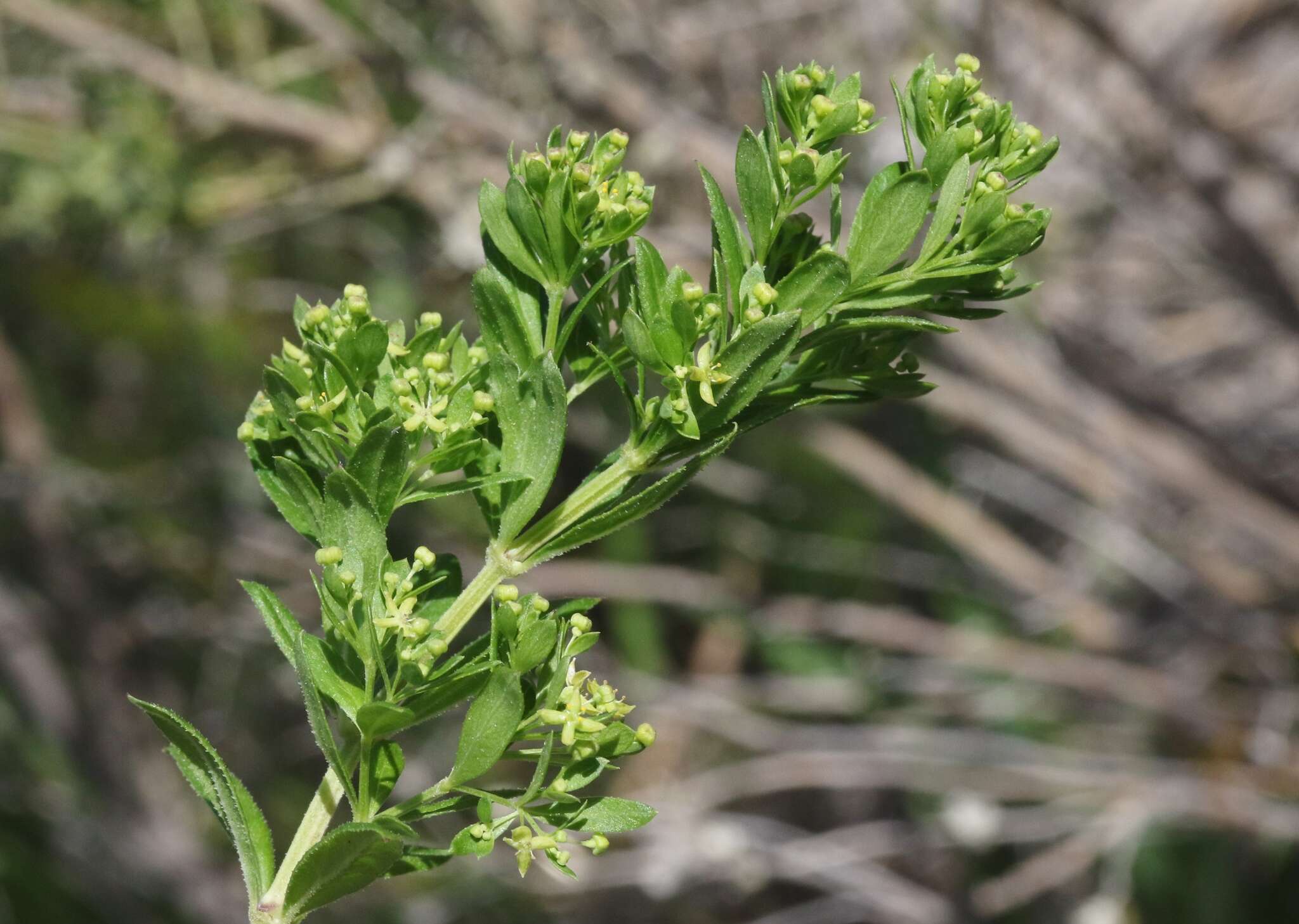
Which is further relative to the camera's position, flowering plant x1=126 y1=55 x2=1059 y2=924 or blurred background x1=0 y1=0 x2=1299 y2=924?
blurred background x1=0 y1=0 x2=1299 y2=924

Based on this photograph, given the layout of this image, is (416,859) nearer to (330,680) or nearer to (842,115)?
(330,680)

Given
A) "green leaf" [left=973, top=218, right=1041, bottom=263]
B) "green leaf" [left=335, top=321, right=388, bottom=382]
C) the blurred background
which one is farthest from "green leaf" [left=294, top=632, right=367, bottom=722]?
the blurred background

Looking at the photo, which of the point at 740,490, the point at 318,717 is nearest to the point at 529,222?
the point at 318,717

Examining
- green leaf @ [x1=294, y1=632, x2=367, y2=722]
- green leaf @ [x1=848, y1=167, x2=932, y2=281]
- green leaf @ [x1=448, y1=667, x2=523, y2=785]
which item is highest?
green leaf @ [x1=848, y1=167, x2=932, y2=281]

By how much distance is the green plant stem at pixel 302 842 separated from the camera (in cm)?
45

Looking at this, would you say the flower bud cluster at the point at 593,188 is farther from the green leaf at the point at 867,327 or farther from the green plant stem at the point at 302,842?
the green plant stem at the point at 302,842

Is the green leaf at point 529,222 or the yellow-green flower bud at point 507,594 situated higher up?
the green leaf at point 529,222

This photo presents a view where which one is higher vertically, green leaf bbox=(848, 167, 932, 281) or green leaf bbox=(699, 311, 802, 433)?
green leaf bbox=(848, 167, 932, 281)

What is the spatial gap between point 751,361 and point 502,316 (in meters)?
0.12

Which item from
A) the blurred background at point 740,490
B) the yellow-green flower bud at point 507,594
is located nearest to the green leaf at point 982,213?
the yellow-green flower bud at point 507,594

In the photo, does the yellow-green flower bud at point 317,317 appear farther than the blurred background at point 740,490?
No

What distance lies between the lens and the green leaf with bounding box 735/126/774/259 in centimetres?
48

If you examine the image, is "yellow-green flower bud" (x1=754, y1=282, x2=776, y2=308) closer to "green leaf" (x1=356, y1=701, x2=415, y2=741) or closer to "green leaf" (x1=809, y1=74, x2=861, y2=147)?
"green leaf" (x1=809, y1=74, x2=861, y2=147)

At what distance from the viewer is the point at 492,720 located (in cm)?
44
